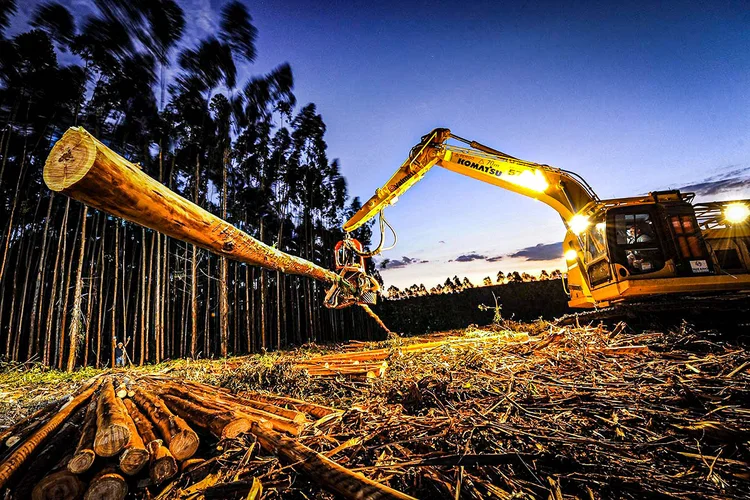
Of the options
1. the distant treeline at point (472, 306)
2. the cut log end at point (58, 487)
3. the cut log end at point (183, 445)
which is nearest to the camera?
the cut log end at point (58, 487)

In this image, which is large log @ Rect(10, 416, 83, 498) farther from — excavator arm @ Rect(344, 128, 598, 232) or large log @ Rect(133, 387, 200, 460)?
excavator arm @ Rect(344, 128, 598, 232)

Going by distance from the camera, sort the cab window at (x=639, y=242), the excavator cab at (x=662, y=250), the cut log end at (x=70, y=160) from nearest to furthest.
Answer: the cut log end at (x=70, y=160) < the excavator cab at (x=662, y=250) < the cab window at (x=639, y=242)

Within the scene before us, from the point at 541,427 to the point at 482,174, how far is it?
5510mm

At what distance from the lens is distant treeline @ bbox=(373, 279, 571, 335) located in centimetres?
1920

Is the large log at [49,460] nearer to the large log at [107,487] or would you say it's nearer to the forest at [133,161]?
the large log at [107,487]

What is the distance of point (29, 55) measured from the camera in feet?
30.2

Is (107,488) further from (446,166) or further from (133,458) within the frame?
(446,166)

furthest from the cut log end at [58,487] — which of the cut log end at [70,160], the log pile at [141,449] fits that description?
the cut log end at [70,160]

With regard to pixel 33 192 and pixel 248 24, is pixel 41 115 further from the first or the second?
pixel 248 24

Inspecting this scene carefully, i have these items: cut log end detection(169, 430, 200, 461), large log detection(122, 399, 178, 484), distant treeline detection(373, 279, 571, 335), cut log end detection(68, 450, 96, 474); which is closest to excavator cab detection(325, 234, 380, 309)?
cut log end detection(169, 430, 200, 461)

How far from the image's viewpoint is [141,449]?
1.88 metres

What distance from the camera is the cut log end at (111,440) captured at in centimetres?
182

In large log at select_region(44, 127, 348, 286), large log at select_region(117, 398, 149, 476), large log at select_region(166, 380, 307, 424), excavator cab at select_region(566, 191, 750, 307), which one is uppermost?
large log at select_region(44, 127, 348, 286)

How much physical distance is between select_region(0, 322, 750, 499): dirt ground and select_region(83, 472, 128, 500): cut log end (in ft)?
0.99
